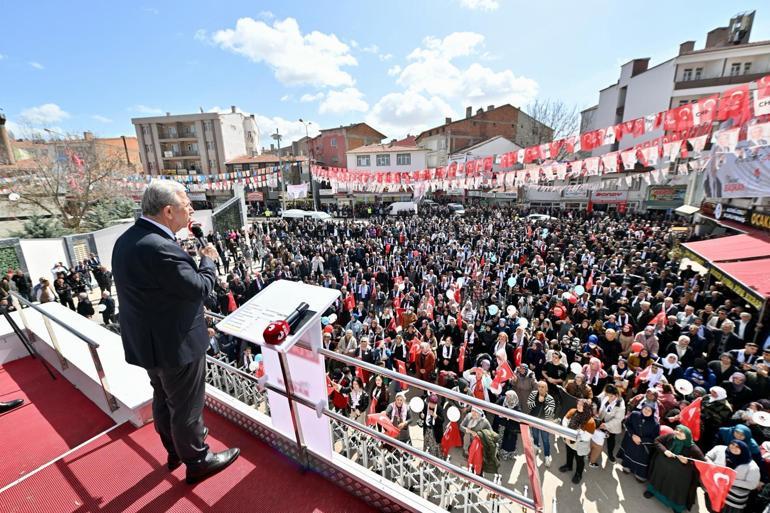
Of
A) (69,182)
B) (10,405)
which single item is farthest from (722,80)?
(69,182)

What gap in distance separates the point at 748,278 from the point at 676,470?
699cm

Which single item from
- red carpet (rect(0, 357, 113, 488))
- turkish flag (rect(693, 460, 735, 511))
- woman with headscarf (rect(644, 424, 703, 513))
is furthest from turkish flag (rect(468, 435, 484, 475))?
red carpet (rect(0, 357, 113, 488))

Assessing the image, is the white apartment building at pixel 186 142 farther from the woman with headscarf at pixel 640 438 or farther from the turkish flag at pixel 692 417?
the turkish flag at pixel 692 417

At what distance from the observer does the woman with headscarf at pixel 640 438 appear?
16.5 ft

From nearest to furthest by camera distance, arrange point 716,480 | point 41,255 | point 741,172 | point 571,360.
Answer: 1. point 716,480
2. point 571,360
3. point 41,255
4. point 741,172

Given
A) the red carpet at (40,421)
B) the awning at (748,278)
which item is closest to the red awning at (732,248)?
the awning at (748,278)

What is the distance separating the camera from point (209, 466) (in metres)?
2.37

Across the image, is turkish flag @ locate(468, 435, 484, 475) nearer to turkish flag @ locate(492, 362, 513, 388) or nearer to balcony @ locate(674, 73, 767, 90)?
turkish flag @ locate(492, 362, 513, 388)

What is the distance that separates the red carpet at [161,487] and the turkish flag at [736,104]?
12.5 m

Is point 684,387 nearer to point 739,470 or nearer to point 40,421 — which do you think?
point 739,470

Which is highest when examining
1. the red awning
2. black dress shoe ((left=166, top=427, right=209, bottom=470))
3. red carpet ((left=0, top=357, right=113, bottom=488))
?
black dress shoe ((left=166, top=427, right=209, bottom=470))

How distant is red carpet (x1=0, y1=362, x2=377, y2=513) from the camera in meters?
2.24

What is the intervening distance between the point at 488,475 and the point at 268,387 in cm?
407

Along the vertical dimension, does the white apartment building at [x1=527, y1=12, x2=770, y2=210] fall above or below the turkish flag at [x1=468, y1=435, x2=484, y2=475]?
above
